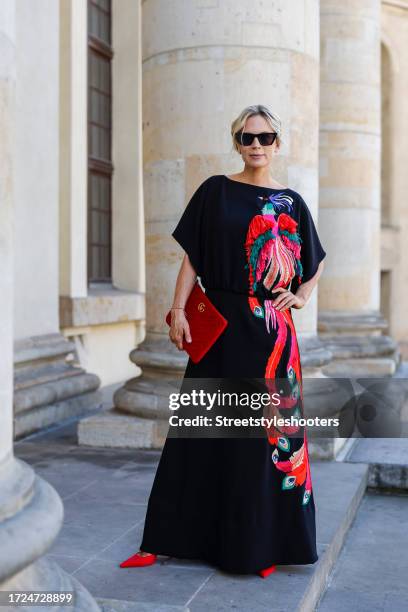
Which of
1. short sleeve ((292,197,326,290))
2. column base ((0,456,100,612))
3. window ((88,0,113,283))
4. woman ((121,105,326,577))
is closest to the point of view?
column base ((0,456,100,612))

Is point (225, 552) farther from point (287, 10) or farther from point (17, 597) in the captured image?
point (287, 10)

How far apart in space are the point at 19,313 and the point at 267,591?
177 inches

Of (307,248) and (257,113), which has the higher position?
(257,113)

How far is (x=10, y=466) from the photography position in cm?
262

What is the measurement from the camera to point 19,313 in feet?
25.2

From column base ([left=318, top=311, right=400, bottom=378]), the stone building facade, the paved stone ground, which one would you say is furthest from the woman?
column base ([left=318, top=311, right=400, bottom=378])

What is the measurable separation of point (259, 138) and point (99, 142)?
7.75 meters

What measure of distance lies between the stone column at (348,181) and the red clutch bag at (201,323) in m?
6.24

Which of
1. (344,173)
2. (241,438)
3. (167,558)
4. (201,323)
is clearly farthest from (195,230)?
(344,173)

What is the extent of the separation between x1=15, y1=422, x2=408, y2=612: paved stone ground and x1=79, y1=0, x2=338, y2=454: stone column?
0.56m

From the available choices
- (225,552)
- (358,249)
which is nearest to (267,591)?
(225,552)

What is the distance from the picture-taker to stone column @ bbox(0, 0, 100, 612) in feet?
8.00

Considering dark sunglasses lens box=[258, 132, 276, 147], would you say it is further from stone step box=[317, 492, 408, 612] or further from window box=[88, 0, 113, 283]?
window box=[88, 0, 113, 283]

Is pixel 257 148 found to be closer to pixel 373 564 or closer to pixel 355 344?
pixel 373 564
